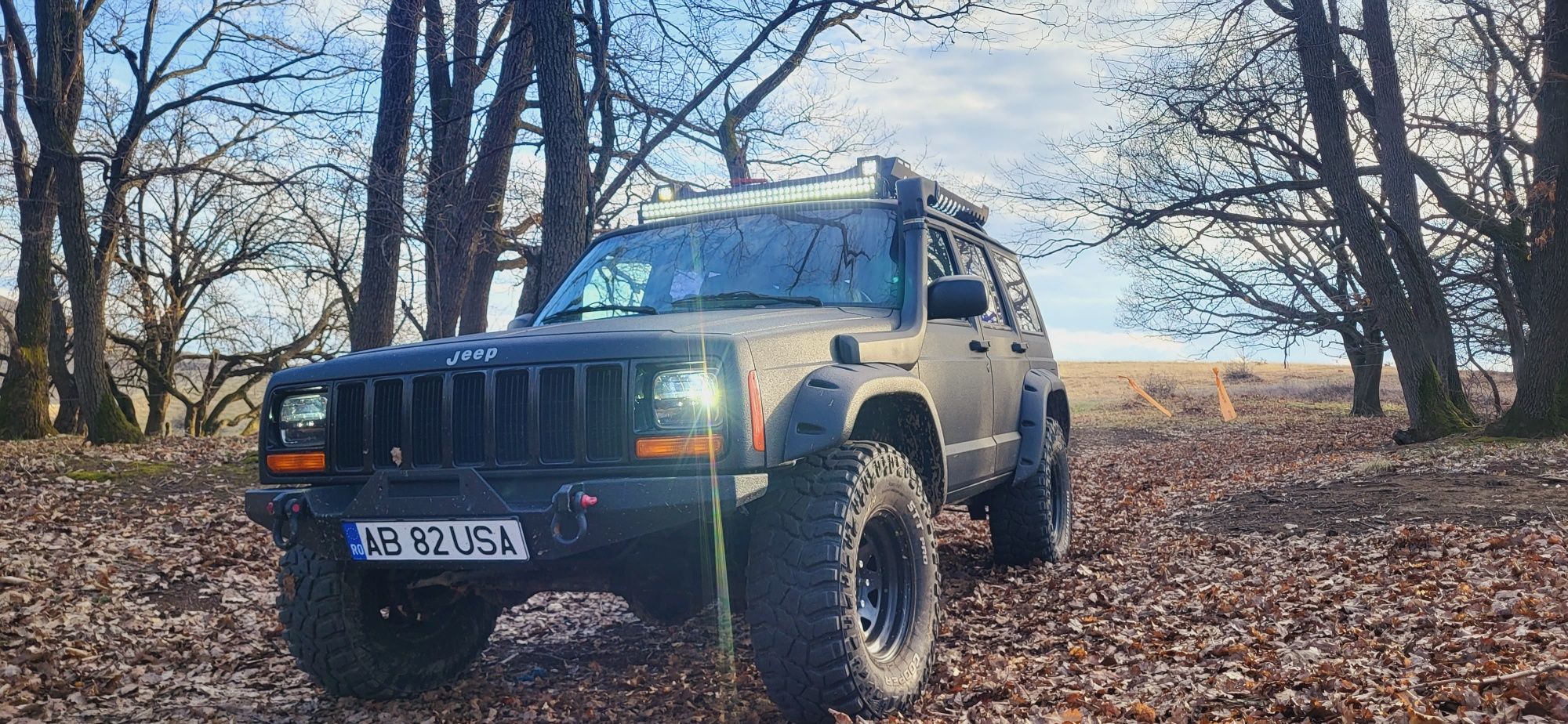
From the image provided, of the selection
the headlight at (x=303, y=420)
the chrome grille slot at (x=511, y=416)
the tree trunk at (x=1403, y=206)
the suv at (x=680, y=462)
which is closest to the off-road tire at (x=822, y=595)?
the suv at (x=680, y=462)

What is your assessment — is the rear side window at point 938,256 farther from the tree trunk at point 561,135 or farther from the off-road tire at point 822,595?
the tree trunk at point 561,135

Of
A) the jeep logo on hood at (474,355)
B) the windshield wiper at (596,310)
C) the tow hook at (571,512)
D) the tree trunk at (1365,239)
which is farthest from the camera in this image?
the tree trunk at (1365,239)

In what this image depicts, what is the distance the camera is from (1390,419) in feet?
70.2

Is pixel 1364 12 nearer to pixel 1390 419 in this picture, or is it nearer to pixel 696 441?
pixel 1390 419

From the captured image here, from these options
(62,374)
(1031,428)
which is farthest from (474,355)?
(62,374)

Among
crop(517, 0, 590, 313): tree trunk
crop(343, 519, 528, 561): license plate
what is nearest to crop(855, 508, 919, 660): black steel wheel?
crop(343, 519, 528, 561): license plate

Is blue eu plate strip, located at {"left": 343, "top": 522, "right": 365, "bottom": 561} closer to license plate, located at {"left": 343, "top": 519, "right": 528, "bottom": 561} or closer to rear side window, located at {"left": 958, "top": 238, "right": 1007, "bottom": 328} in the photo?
license plate, located at {"left": 343, "top": 519, "right": 528, "bottom": 561}

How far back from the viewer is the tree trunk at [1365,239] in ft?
45.3

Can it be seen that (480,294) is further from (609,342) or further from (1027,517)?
(609,342)

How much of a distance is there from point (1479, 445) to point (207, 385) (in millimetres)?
25609

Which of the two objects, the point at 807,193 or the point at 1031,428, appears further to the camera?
the point at 1031,428

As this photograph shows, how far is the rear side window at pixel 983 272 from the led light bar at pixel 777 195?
2.76 feet

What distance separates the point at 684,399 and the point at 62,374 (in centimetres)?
2101

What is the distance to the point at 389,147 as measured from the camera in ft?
38.4
